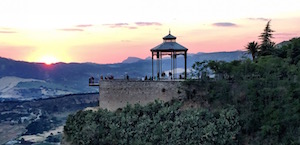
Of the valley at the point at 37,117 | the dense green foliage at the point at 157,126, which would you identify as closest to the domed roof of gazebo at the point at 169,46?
the dense green foliage at the point at 157,126

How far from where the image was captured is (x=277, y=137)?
2508 centimetres

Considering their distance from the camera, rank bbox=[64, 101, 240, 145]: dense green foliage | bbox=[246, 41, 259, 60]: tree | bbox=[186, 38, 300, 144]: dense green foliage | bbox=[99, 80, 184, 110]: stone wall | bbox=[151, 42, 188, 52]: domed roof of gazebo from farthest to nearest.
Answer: bbox=[246, 41, 259, 60]: tree → bbox=[151, 42, 188, 52]: domed roof of gazebo → bbox=[99, 80, 184, 110]: stone wall → bbox=[64, 101, 240, 145]: dense green foliage → bbox=[186, 38, 300, 144]: dense green foliage

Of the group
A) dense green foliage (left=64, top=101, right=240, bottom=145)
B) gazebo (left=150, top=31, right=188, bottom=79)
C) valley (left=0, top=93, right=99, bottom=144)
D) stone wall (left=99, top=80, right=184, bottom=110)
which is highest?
gazebo (left=150, top=31, right=188, bottom=79)

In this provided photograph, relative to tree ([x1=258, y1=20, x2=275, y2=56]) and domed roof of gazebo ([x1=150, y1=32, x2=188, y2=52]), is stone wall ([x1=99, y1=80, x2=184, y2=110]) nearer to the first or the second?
domed roof of gazebo ([x1=150, y1=32, x2=188, y2=52])

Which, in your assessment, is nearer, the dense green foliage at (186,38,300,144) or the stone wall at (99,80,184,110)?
the dense green foliage at (186,38,300,144)

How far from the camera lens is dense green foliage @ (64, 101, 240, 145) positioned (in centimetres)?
2627

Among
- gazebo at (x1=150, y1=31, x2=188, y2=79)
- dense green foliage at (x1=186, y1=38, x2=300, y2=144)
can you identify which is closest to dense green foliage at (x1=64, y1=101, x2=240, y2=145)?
dense green foliage at (x1=186, y1=38, x2=300, y2=144)

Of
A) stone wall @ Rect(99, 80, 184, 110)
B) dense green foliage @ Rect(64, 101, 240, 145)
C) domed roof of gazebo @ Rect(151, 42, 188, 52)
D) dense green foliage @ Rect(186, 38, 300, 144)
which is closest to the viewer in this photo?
dense green foliage @ Rect(186, 38, 300, 144)

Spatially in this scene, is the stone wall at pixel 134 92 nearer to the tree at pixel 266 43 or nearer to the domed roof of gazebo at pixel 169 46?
the domed roof of gazebo at pixel 169 46

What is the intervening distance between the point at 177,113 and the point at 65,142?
25.4 feet

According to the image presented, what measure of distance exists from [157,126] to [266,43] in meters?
12.1

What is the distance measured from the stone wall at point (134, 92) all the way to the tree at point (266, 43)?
8.01m

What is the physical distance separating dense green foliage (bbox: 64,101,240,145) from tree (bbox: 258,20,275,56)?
28.6ft

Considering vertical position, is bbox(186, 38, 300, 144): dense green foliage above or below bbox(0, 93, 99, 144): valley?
above
